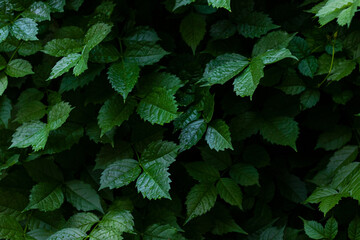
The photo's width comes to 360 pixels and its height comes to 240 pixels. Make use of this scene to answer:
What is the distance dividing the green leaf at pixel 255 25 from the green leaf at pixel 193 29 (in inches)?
6.4

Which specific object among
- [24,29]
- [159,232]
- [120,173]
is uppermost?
[24,29]

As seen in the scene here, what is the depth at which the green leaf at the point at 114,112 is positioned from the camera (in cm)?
143

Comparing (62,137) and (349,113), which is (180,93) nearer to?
(62,137)

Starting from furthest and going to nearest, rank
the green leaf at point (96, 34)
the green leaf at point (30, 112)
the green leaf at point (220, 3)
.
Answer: the green leaf at point (30, 112), the green leaf at point (96, 34), the green leaf at point (220, 3)

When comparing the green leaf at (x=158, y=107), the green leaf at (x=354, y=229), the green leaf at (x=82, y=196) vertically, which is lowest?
the green leaf at (x=354, y=229)

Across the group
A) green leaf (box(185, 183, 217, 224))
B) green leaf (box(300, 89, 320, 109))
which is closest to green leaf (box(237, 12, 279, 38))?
green leaf (box(300, 89, 320, 109))

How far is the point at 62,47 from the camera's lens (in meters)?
1.45

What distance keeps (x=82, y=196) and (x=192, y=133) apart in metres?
0.53

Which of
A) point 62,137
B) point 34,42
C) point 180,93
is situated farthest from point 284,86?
point 34,42

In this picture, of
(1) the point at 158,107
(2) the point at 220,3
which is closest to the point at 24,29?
(1) the point at 158,107

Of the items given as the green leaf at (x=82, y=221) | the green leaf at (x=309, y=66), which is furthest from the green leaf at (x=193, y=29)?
the green leaf at (x=82, y=221)

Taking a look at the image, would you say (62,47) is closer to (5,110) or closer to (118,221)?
(5,110)

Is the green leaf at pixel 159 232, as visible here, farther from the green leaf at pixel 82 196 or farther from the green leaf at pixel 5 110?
the green leaf at pixel 5 110

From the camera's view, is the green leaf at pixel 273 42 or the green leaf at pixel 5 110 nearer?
the green leaf at pixel 273 42
